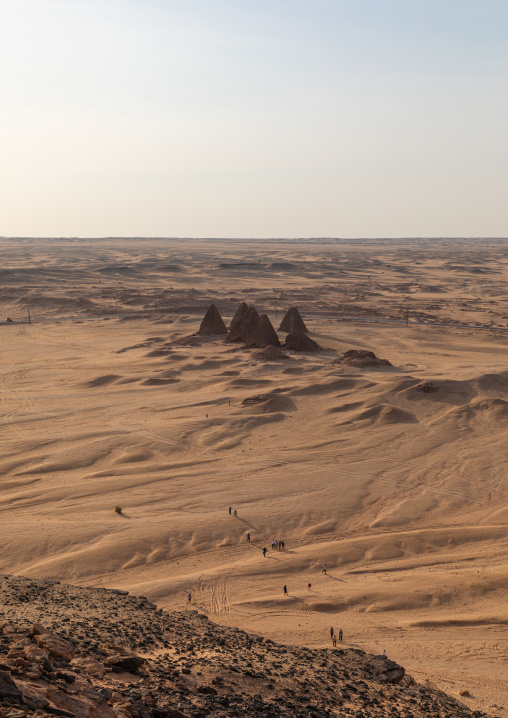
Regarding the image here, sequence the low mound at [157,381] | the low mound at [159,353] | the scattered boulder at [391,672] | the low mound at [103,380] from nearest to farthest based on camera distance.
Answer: the scattered boulder at [391,672], the low mound at [157,381], the low mound at [103,380], the low mound at [159,353]

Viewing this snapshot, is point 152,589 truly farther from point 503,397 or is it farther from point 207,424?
point 503,397

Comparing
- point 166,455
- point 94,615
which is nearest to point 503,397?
point 166,455

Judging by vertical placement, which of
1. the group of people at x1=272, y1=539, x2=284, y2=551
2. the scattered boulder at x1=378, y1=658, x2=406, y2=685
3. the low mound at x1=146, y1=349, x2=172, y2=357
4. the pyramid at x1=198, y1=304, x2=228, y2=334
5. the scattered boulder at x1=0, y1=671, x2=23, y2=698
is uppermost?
the pyramid at x1=198, y1=304, x2=228, y2=334

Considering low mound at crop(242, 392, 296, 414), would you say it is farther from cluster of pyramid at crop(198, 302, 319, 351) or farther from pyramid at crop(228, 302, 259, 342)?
pyramid at crop(228, 302, 259, 342)

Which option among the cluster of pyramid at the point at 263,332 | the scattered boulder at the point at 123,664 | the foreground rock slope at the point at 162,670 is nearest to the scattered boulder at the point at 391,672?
the foreground rock slope at the point at 162,670

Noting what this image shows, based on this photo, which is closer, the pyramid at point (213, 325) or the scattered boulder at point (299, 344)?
the scattered boulder at point (299, 344)

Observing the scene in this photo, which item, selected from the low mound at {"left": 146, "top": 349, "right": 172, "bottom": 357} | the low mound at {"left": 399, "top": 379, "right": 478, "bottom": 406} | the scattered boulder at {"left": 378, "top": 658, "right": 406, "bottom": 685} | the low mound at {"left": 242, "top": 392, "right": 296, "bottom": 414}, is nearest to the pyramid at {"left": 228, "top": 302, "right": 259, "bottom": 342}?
the low mound at {"left": 146, "top": 349, "right": 172, "bottom": 357}

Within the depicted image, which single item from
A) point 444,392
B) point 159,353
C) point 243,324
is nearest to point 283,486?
point 444,392

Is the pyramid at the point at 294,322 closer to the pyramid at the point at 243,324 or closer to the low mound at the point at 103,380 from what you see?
the pyramid at the point at 243,324
